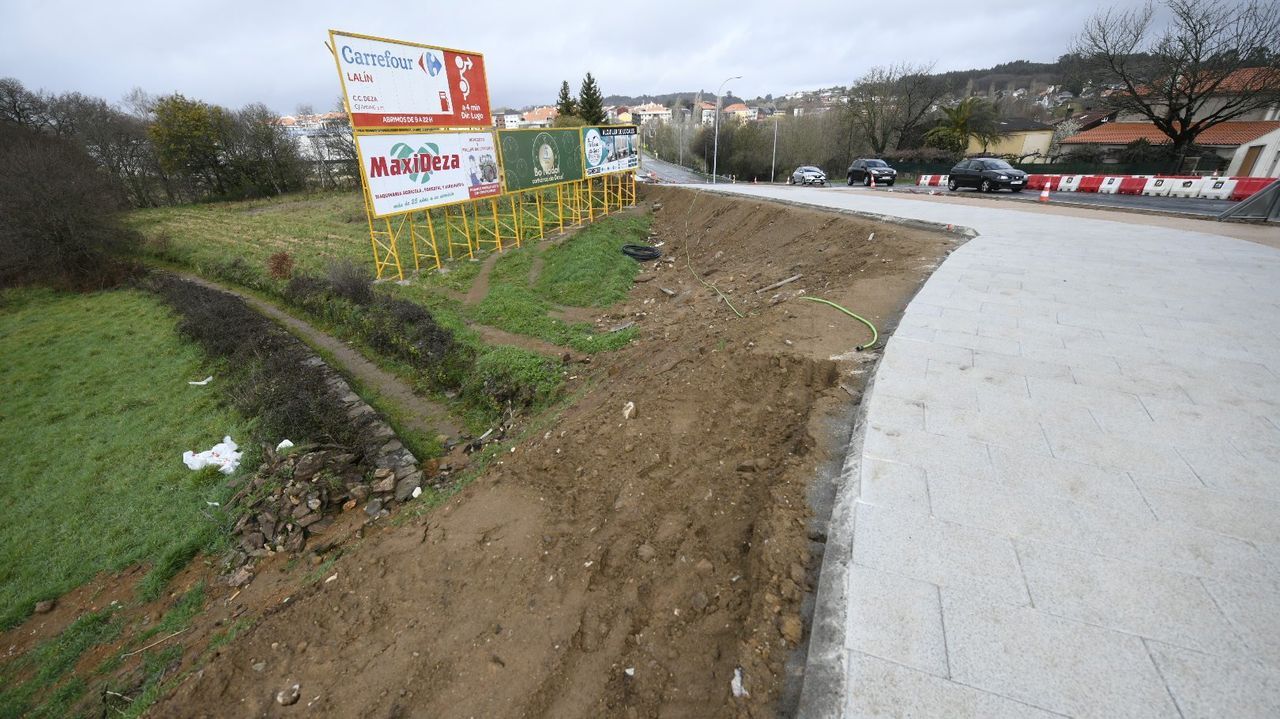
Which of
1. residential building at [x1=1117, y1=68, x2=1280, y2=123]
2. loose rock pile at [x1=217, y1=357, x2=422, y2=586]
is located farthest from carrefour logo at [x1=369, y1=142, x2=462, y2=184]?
residential building at [x1=1117, y1=68, x2=1280, y2=123]

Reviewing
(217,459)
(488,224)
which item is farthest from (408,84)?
(217,459)

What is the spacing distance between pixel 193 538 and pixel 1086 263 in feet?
46.7

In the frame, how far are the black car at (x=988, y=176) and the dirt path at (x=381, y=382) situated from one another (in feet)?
75.8

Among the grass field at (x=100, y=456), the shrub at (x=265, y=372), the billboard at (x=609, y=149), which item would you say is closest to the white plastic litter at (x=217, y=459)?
the grass field at (x=100, y=456)

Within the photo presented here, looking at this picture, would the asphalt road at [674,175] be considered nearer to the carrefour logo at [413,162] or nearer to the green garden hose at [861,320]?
the carrefour logo at [413,162]

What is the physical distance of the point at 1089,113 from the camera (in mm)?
42031

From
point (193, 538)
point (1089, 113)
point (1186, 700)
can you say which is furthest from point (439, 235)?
point (1089, 113)

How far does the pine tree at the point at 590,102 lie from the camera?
41.6 metres

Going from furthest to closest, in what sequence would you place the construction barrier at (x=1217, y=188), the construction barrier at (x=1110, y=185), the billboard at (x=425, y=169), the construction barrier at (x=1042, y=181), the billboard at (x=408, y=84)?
the construction barrier at (x=1042, y=181) → the construction barrier at (x=1110, y=185) → the construction barrier at (x=1217, y=188) → the billboard at (x=425, y=169) → the billboard at (x=408, y=84)

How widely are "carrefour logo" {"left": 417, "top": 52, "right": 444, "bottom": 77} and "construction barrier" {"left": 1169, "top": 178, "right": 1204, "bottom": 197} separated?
25.9 meters

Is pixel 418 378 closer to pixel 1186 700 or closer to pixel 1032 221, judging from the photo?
pixel 1186 700

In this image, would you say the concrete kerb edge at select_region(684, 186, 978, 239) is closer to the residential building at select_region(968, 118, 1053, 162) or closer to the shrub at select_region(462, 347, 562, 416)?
the shrub at select_region(462, 347, 562, 416)

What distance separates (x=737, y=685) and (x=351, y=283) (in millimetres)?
14506

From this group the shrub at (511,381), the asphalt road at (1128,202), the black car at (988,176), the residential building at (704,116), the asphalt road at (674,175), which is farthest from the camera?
the residential building at (704,116)
